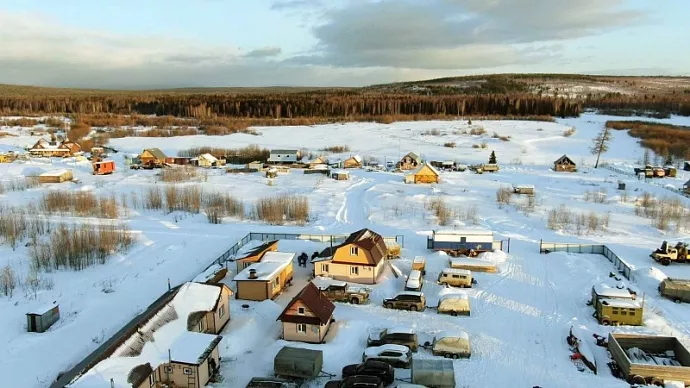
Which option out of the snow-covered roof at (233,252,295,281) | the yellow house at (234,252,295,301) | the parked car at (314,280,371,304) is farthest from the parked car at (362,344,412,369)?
the snow-covered roof at (233,252,295,281)

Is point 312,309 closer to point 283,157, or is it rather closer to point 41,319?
point 41,319

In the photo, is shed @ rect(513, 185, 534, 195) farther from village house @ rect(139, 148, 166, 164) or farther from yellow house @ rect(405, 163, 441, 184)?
village house @ rect(139, 148, 166, 164)

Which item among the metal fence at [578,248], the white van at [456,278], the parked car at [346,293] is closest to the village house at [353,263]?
the parked car at [346,293]

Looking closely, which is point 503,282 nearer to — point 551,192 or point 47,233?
point 551,192

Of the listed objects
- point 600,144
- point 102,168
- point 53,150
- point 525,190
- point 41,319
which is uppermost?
point 600,144

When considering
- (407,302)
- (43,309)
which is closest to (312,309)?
(407,302)

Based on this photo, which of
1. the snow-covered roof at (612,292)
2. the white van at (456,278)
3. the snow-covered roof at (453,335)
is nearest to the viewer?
the snow-covered roof at (453,335)

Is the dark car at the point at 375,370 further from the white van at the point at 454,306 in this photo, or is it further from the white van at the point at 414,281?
the white van at the point at 414,281
